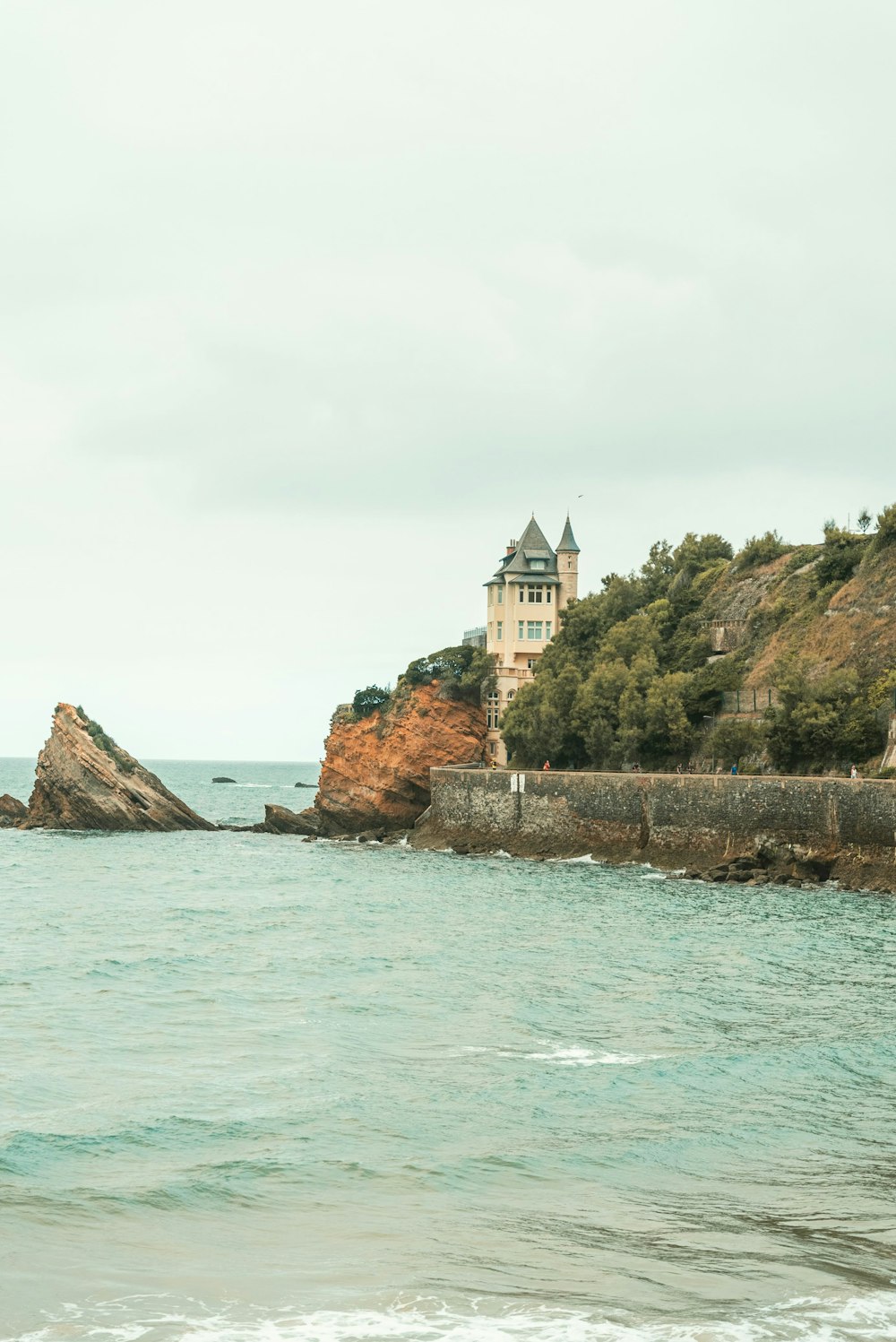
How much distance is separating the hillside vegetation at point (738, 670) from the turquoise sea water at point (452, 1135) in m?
20.3

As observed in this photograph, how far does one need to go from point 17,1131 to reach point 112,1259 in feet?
14.8

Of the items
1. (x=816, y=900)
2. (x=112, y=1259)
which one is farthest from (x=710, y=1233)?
(x=816, y=900)

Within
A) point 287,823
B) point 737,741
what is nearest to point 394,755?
point 287,823

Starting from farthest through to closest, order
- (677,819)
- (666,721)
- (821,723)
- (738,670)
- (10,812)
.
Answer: (10,812)
(738,670)
(666,721)
(821,723)
(677,819)

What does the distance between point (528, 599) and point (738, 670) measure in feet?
50.0

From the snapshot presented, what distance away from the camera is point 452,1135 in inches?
618

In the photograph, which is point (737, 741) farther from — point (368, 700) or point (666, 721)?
point (368, 700)

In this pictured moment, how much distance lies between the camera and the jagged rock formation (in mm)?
67062

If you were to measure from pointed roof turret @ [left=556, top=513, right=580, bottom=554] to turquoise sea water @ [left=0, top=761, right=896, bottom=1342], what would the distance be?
45120 millimetres

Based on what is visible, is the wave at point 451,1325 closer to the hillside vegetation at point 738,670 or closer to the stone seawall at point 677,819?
the stone seawall at point 677,819

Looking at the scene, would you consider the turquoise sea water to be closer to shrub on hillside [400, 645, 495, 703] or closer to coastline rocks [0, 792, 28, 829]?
shrub on hillside [400, 645, 495, 703]

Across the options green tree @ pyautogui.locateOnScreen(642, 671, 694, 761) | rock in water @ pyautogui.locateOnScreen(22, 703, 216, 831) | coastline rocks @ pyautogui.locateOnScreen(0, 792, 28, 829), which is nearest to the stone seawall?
green tree @ pyautogui.locateOnScreen(642, 671, 694, 761)

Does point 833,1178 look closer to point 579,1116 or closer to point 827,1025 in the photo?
point 579,1116

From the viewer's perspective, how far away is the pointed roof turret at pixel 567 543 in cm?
7662
